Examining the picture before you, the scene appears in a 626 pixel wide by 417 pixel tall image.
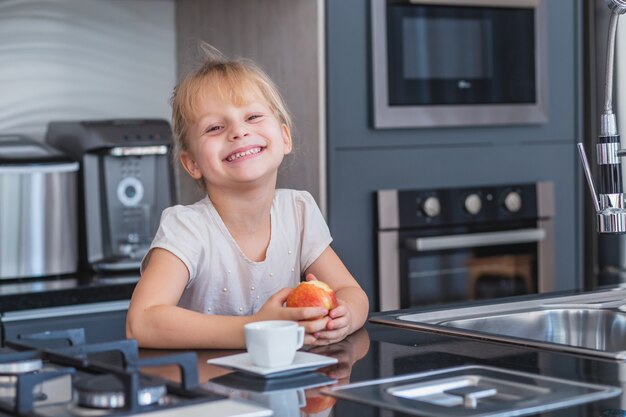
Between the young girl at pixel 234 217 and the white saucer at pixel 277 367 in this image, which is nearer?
the white saucer at pixel 277 367

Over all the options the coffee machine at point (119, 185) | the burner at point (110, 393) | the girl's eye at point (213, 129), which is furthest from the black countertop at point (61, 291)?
the burner at point (110, 393)

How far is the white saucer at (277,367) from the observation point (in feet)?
4.09

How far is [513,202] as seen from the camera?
3.07 metres

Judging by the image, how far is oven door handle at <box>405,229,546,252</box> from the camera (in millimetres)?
2881

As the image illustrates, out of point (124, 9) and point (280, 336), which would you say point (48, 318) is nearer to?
point (124, 9)

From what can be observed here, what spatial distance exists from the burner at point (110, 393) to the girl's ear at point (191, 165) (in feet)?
2.62

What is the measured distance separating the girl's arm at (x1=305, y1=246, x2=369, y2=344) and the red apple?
0.08ft

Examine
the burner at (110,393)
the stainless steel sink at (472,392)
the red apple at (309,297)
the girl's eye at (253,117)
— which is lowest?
the stainless steel sink at (472,392)

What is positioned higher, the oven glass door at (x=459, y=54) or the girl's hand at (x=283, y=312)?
the oven glass door at (x=459, y=54)

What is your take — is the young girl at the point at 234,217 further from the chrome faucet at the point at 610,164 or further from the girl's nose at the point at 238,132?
the chrome faucet at the point at 610,164

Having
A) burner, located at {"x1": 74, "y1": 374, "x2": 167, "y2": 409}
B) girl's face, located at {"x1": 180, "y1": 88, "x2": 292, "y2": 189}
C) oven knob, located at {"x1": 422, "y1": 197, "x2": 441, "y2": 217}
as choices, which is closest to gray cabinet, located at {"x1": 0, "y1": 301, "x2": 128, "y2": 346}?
girl's face, located at {"x1": 180, "y1": 88, "x2": 292, "y2": 189}

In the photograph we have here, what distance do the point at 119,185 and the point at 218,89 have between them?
3.26 feet

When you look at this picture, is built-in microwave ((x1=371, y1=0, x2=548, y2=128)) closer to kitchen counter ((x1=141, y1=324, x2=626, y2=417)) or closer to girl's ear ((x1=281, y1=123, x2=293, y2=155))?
girl's ear ((x1=281, y1=123, x2=293, y2=155))

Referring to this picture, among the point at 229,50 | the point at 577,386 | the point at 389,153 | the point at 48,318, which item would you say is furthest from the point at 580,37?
the point at 577,386
